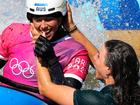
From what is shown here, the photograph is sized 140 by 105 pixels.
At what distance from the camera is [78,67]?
13.0 feet

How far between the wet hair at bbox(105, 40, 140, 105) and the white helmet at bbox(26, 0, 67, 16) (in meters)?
0.59

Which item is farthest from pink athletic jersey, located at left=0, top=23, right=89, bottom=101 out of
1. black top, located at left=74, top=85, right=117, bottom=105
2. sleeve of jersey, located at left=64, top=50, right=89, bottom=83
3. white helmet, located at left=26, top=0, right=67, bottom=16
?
black top, located at left=74, top=85, right=117, bottom=105

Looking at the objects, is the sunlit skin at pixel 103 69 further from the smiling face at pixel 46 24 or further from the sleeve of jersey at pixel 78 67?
the smiling face at pixel 46 24

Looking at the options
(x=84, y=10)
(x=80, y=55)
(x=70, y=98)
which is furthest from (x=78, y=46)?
(x=84, y=10)

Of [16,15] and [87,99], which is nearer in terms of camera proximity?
[87,99]

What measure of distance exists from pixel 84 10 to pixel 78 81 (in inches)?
133

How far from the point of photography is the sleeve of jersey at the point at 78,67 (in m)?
3.92

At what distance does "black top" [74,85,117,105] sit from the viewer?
3.41 m

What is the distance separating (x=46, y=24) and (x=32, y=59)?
0.27 meters

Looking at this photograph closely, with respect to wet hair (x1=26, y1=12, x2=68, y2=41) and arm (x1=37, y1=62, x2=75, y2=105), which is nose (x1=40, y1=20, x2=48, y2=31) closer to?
wet hair (x1=26, y1=12, x2=68, y2=41)

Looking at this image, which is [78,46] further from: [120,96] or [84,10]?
[84,10]

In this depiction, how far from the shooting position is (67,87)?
3533mm

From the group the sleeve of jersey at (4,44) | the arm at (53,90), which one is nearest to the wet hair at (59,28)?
the sleeve of jersey at (4,44)

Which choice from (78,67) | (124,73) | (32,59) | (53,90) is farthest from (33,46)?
(124,73)
